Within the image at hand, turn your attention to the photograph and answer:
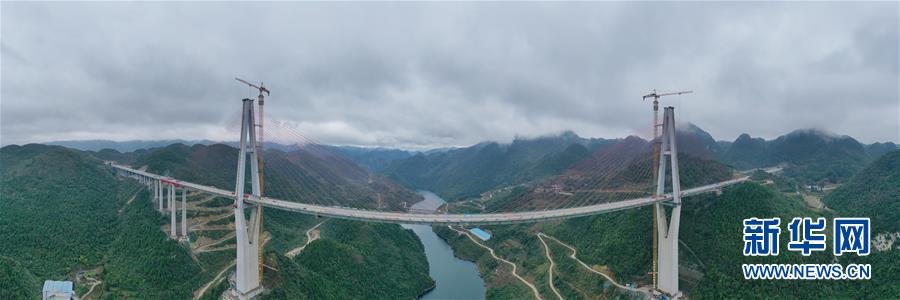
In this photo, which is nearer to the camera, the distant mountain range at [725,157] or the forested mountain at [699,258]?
the forested mountain at [699,258]

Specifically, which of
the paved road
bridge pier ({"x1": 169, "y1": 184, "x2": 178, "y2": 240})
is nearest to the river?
the paved road

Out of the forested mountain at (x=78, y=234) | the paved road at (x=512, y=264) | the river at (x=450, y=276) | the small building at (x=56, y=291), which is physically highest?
the forested mountain at (x=78, y=234)

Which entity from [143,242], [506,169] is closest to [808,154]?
[506,169]

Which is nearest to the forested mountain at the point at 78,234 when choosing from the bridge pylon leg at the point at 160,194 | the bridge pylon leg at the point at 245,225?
the bridge pylon leg at the point at 160,194

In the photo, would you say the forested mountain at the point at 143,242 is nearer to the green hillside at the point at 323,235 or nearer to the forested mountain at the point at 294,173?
the green hillside at the point at 323,235

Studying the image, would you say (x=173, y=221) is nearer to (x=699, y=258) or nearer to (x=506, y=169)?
(x=699, y=258)

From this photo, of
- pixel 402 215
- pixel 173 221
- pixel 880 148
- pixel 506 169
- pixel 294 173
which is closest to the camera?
pixel 402 215

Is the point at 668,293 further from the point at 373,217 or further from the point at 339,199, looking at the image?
the point at 339,199
